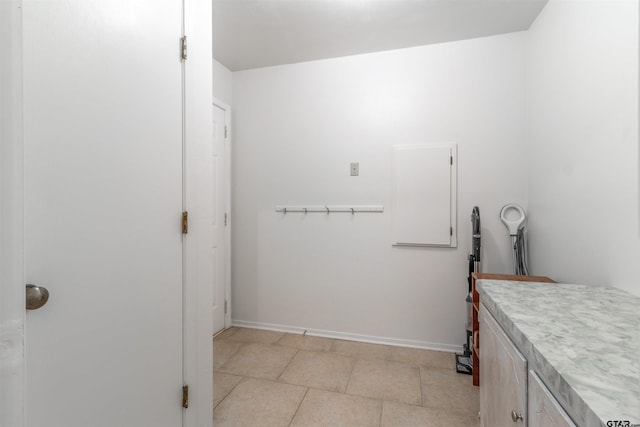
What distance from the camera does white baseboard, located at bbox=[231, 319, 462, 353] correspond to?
2.55m

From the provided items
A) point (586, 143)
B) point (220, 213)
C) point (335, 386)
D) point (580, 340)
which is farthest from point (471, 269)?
point (220, 213)

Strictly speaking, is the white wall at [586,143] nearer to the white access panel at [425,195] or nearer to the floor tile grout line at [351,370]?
the white access panel at [425,195]

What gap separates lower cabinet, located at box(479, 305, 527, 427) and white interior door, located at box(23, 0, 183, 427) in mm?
1315

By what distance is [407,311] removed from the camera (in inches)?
103

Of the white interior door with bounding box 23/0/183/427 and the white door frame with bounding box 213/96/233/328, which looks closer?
the white interior door with bounding box 23/0/183/427

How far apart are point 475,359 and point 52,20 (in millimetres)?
2715

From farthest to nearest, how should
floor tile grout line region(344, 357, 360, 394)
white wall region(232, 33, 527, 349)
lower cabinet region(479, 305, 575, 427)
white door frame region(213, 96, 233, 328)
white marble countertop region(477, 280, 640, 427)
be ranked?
1. white door frame region(213, 96, 233, 328)
2. white wall region(232, 33, 527, 349)
3. floor tile grout line region(344, 357, 360, 394)
4. lower cabinet region(479, 305, 575, 427)
5. white marble countertop region(477, 280, 640, 427)

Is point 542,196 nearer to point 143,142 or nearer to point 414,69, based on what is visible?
point 414,69

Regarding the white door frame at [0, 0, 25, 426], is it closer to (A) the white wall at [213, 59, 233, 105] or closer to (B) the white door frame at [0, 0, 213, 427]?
(B) the white door frame at [0, 0, 213, 427]

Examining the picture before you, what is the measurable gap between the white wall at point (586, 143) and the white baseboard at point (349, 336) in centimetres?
102

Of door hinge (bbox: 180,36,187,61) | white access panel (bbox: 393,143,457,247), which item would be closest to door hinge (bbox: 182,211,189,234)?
door hinge (bbox: 180,36,187,61)

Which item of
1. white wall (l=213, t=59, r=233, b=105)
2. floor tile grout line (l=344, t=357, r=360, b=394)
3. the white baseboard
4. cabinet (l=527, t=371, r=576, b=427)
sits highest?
white wall (l=213, t=59, r=233, b=105)

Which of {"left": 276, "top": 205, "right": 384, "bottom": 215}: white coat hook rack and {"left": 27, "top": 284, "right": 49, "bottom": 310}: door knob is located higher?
{"left": 276, "top": 205, "right": 384, "bottom": 215}: white coat hook rack

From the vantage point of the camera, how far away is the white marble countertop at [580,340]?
0.53 meters
